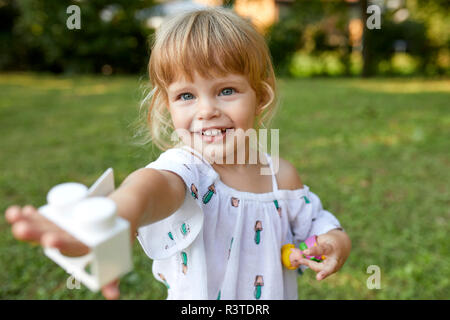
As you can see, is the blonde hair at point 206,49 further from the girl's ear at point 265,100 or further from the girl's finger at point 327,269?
the girl's finger at point 327,269

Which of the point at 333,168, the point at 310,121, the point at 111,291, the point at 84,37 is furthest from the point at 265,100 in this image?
the point at 84,37

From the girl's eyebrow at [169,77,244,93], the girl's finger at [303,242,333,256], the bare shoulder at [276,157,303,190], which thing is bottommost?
the girl's finger at [303,242,333,256]

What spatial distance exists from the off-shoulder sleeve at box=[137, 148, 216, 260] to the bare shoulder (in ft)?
1.10

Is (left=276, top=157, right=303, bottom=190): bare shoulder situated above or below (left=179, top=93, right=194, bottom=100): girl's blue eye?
below

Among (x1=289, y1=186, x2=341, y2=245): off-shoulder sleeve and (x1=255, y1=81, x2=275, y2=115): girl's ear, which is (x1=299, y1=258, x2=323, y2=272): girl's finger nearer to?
(x1=289, y1=186, x2=341, y2=245): off-shoulder sleeve

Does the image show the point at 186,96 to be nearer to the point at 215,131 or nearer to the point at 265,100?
the point at 215,131

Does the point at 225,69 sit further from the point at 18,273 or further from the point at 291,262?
the point at 18,273

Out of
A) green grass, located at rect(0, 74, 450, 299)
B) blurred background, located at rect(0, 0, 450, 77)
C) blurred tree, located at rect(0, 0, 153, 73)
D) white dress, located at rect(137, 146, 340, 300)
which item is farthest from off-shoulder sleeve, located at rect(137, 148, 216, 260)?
blurred background, located at rect(0, 0, 450, 77)

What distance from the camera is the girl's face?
4.20 ft

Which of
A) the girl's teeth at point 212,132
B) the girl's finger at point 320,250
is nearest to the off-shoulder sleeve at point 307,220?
the girl's finger at point 320,250

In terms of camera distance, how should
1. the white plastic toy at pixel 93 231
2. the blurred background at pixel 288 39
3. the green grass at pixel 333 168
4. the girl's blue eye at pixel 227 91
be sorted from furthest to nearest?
the blurred background at pixel 288 39
the green grass at pixel 333 168
the girl's blue eye at pixel 227 91
the white plastic toy at pixel 93 231

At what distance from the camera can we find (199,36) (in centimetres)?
128

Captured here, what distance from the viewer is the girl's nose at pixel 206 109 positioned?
127 cm
